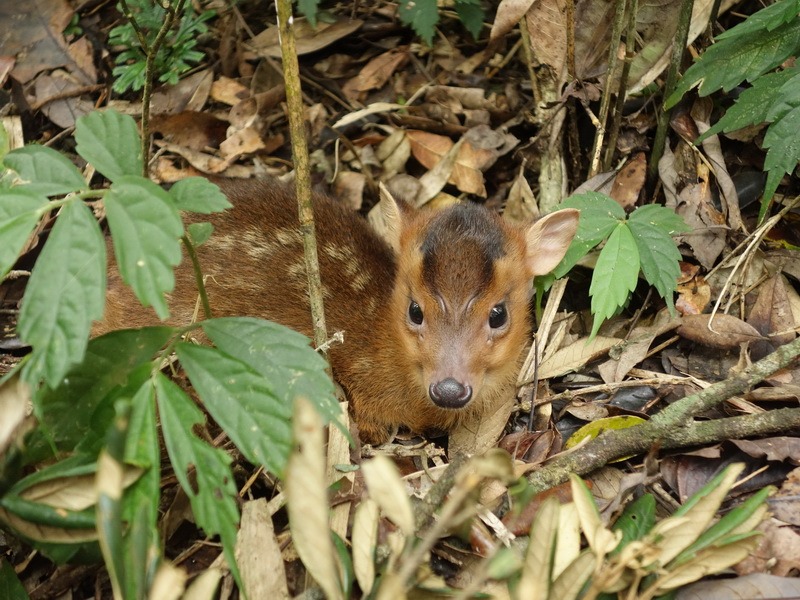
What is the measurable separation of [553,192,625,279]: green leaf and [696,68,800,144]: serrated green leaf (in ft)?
2.02

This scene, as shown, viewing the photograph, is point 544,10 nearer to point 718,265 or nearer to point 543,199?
point 543,199

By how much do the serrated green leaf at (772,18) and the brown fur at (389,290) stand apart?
3.79ft

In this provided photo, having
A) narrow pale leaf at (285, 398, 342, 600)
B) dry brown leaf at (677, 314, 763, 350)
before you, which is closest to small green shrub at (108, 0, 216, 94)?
dry brown leaf at (677, 314, 763, 350)

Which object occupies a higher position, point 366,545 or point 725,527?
point 366,545

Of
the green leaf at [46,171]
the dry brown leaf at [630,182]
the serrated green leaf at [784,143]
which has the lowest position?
the dry brown leaf at [630,182]

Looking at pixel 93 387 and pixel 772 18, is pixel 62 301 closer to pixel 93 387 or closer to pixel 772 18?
pixel 93 387

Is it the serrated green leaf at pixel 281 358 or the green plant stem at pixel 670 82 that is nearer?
the serrated green leaf at pixel 281 358

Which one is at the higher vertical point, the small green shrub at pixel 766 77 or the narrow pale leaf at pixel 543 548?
the small green shrub at pixel 766 77

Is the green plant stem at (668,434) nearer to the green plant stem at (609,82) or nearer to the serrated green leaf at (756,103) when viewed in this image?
the serrated green leaf at (756,103)

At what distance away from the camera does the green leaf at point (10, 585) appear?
9.33 ft

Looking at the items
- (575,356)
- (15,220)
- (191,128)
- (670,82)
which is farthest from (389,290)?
(15,220)

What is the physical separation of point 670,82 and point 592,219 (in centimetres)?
93

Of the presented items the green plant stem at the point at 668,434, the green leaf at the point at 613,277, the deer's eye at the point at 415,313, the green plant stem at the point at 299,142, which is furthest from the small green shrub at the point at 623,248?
the green plant stem at the point at 299,142

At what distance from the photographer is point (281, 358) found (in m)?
2.66
